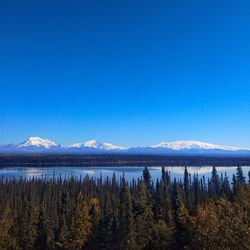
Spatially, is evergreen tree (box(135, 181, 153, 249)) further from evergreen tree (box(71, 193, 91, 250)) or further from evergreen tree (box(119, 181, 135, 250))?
evergreen tree (box(71, 193, 91, 250))

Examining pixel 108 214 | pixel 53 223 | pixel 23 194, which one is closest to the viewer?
pixel 108 214

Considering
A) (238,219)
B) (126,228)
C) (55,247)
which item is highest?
(238,219)

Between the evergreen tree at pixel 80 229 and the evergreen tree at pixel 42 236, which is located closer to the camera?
the evergreen tree at pixel 80 229

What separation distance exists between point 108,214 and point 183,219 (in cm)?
1644

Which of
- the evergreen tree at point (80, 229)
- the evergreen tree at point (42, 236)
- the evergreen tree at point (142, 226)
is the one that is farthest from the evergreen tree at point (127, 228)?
the evergreen tree at point (42, 236)

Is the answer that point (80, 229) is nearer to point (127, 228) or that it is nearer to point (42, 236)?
point (42, 236)

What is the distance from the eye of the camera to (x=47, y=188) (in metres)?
148

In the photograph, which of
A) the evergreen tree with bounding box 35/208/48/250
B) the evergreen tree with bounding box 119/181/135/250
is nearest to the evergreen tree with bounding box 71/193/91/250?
the evergreen tree with bounding box 35/208/48/250

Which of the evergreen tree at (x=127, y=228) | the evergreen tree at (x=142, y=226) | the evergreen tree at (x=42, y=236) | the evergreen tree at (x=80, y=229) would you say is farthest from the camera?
the evergreen tree at (x=42, y=236)

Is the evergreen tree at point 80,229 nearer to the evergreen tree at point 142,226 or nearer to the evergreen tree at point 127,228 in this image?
the evergreen tree at point 127,228

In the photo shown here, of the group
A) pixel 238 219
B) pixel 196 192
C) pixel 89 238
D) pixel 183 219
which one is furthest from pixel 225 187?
pixel 238 219

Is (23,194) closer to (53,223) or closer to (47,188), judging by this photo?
(47,188)

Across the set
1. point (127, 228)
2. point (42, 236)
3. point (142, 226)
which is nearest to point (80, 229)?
point (42, 236)

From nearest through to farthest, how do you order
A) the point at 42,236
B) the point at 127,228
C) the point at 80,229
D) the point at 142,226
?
1. the point at 127,228
2. the point at 142,226
3. the point at 80,229
4. the point at 42,236
